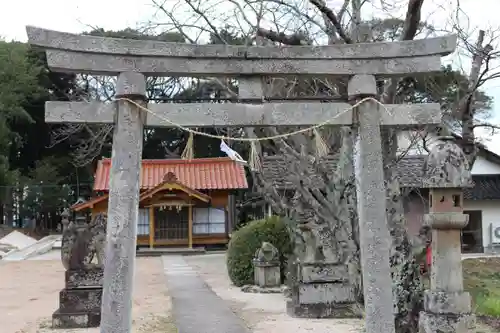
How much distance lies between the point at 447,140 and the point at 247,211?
28.5 metres

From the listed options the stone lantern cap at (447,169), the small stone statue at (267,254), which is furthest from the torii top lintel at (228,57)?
the small stone statue at (267,254)

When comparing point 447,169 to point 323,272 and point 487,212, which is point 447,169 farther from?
point 487,212

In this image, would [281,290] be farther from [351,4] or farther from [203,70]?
[203,70]

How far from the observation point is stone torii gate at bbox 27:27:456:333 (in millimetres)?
5797

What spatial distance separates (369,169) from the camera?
623 cm

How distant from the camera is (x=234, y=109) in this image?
6.12 metres

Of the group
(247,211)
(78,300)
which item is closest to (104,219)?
(78,300)

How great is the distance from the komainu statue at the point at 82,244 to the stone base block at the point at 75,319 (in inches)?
33.5

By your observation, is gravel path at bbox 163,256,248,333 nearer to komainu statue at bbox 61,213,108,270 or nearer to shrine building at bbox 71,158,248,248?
komainu statue at bbox 61,213,108,270

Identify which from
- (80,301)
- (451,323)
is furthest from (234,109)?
(80,301)

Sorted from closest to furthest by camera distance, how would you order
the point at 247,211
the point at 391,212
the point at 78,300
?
the point at 391,212
the point at 78,300
the point at 247,211

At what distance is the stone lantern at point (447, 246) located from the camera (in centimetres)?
648

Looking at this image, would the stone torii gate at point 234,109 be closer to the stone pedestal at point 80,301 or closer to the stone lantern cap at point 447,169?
the stone lantern cap at point 447,169

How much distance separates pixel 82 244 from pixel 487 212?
63.5ft
